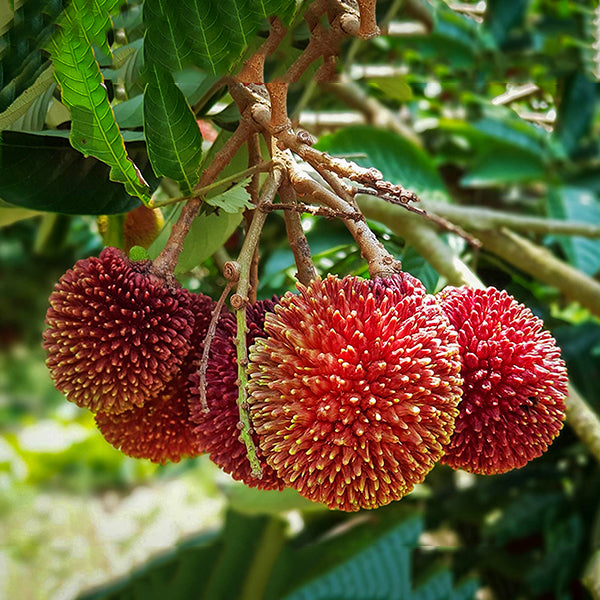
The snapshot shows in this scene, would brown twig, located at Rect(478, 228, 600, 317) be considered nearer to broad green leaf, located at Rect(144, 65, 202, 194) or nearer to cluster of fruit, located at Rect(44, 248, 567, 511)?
cluster of fruit, located at Rect(44, 248, 567, 511)

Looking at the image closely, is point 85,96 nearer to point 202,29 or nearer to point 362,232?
point 202,29

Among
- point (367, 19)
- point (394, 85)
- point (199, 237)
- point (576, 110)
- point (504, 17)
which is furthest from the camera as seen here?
point (576, 110)

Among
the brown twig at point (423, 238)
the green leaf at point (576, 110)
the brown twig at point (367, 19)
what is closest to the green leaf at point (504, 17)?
the green leaf at point (576, 110)

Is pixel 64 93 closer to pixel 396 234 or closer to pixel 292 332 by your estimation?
pixel 292 332

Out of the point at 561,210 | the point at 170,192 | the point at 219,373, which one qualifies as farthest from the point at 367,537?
the point at 219,373

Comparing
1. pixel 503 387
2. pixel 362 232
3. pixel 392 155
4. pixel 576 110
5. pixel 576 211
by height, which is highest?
pixel 362 232

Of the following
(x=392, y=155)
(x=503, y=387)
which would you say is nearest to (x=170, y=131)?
(x=503, y=387)

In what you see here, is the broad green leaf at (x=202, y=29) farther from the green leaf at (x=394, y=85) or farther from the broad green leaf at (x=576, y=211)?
the broad green leaf at (x=576, y=211)
